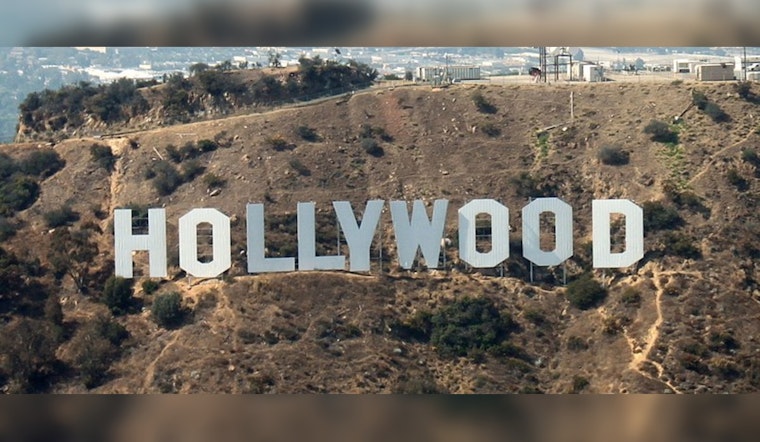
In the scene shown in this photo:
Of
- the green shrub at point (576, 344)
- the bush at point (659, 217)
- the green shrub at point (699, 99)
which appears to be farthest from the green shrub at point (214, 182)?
the green shrub at point (699, 99)

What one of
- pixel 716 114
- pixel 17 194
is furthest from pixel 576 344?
pixel 17 194

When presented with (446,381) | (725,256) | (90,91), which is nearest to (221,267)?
(446,381)

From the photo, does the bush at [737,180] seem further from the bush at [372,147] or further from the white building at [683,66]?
the bush at [372,147]

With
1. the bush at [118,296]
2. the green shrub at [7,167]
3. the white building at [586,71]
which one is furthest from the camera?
the white building at [586,71]

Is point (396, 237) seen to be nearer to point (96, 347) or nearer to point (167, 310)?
point (167, 310)

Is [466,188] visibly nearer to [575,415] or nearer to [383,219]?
[383,219]

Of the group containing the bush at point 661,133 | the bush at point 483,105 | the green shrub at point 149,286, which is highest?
the bush at point 483,105
